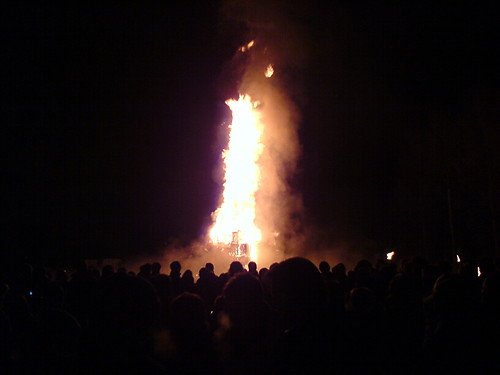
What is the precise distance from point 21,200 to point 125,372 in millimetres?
28514

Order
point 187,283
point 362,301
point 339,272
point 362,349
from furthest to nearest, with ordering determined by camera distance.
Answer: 1. point 339,272
2. point 187,283
3. point 362,301
4. point 362,349

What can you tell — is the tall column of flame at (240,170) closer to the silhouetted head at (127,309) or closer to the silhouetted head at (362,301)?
the silhouetted head at (362,301)

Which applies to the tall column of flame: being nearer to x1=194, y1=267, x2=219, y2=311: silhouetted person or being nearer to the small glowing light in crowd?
the small glowing light in crowd

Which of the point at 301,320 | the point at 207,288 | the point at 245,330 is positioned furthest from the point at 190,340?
the point at 207,288

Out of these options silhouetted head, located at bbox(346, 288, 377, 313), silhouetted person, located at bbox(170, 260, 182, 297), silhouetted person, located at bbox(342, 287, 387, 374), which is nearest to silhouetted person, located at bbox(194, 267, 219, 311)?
silhouetted person, located at bbox(170, 260, 182, 297)

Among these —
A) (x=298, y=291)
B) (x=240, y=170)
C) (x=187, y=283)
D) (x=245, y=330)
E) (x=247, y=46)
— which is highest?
(x=247, y=46)

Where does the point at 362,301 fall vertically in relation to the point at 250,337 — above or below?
above

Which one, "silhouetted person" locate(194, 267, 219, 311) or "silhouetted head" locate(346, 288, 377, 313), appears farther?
"silhouetted person" locate(194, 267, 219, 311)

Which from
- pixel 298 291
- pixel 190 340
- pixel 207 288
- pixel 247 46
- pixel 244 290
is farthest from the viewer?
pixel 247 46

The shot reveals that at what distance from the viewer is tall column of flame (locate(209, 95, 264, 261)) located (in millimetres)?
28406

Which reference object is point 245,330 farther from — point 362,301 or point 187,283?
point 187,283

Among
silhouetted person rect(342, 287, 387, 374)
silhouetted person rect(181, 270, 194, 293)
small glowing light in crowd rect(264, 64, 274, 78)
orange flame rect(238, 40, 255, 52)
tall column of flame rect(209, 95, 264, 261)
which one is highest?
orange flame rect(238, 40, 255, 52)

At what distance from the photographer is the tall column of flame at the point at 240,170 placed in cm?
2841

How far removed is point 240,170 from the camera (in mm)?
29188
